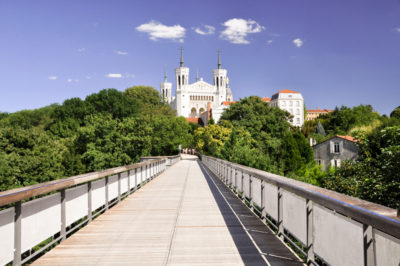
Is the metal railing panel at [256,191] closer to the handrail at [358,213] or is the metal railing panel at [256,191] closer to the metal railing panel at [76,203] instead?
the handrail at [358,213]

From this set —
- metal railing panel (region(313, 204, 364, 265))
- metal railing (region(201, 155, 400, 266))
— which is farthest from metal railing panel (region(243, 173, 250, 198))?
metal railing panel (region(313, 204, 364, 265))

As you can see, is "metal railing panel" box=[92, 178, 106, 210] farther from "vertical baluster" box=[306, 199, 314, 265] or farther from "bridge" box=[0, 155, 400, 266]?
"vertical baluster" box=[306, 199, 314, 265]

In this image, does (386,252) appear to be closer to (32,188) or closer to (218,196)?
(32,188)

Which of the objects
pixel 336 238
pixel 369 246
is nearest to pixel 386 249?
pixel 369 246

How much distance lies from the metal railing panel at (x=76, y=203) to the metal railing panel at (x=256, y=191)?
3.61m

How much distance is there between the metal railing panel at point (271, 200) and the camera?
20.3ft

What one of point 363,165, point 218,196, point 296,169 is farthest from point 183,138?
point 218,196

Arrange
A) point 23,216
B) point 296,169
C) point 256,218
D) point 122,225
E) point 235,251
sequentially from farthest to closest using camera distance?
point 296,169 < point 256,218 < point 122,225 < point 235,251 < point 23,216

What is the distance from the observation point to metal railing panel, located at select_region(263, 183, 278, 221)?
620 cm

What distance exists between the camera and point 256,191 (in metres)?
8.16

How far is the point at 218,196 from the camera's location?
11.8m

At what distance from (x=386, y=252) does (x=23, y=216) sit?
4010 mm

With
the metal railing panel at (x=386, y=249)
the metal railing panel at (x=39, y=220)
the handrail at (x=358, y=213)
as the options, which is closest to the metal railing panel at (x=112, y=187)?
the metal railing panel at (x=39, y=220)

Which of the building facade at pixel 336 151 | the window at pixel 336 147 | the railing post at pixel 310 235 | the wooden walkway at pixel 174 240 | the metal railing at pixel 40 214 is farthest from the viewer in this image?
the window at pixel 336 147
